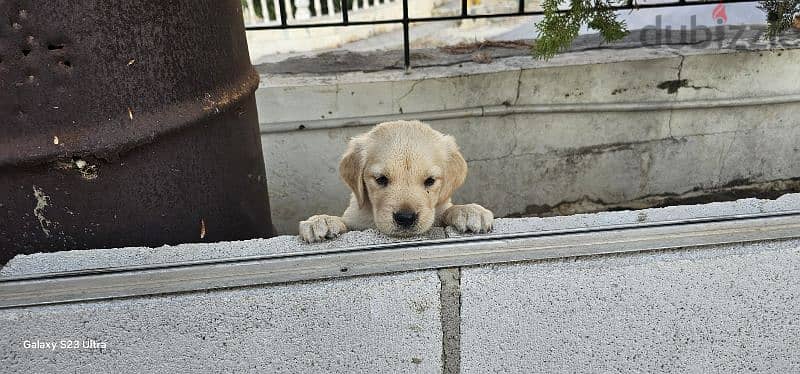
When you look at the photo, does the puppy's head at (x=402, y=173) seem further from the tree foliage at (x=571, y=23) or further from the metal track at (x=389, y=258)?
the tree foliage at (x=571, y=23)

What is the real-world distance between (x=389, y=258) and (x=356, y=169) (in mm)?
878

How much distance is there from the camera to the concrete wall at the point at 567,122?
14.4 feet

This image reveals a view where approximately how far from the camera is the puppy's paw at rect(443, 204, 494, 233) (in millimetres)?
2334

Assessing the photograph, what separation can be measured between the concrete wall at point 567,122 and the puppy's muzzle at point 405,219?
6.51 ft

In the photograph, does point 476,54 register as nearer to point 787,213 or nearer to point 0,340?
point 787,213

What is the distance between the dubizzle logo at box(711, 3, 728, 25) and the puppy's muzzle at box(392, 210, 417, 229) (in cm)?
420

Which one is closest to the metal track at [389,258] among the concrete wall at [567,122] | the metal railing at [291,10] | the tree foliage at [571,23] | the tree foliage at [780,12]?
the tree foliage at [571,23]

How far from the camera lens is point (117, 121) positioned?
2182mm

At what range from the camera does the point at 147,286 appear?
2004 mm

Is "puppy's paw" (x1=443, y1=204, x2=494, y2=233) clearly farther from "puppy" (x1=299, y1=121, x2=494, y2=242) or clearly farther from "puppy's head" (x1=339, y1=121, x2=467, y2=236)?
"puppy's head" (x1=339, y1=121, x2=467, y2=236)

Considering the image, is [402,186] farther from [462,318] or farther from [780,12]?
[780,12]

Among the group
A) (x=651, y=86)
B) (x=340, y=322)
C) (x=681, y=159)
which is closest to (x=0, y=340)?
(x=340, y=322)

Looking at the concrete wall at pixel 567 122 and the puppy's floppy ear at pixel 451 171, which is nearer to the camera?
the puppy's floppy ear at pixel 451 171

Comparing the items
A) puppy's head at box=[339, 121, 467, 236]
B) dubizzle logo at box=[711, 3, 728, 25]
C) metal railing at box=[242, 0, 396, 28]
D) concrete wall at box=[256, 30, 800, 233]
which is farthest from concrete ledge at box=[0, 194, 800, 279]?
metal railing at box=[242, 0, 396, 28]
